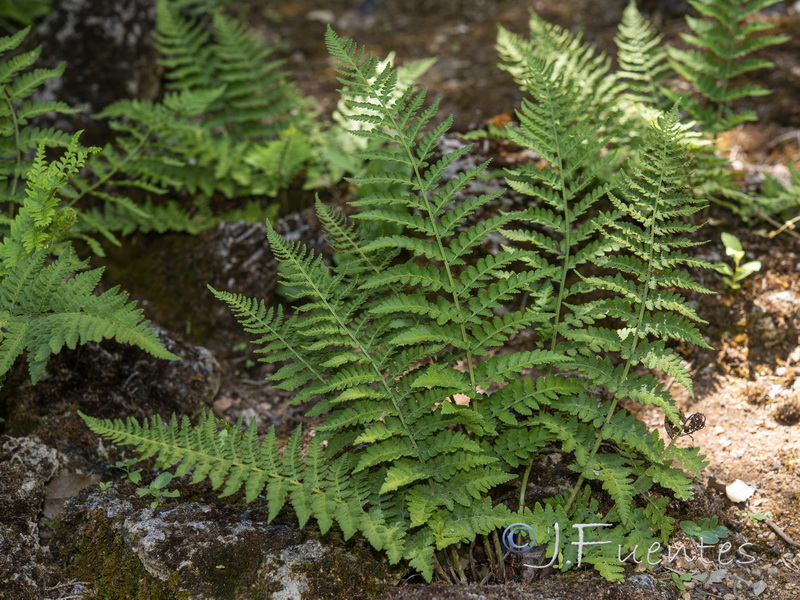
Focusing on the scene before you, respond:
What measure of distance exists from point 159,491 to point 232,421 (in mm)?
768

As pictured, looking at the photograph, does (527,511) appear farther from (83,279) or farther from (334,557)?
(83,279)

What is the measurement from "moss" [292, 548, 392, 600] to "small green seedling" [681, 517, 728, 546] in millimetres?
1341

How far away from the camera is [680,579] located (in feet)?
9.32

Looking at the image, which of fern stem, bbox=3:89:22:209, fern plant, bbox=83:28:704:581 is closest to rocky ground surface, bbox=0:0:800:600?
fern plant, bbox=83:28:704:581

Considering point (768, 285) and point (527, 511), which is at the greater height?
point (768, 285)

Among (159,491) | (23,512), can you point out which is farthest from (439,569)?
(23,512)

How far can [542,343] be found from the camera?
326 cm

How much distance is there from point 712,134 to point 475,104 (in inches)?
85.3

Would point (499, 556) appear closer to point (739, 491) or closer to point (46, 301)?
point (739, 491)

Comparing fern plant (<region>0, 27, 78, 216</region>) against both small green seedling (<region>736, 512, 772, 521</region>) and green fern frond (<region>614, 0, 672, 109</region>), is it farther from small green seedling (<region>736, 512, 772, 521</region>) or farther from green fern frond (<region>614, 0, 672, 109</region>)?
small green seedling (<region>736, 512, 772, 521</region>)

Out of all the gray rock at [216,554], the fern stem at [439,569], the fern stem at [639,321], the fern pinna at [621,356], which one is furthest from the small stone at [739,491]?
the gray rock at [216,554]

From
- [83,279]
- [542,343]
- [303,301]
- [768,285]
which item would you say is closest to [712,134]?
[768,285]

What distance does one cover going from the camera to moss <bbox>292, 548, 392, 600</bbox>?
2.70 metres

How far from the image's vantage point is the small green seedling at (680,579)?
281 cm
